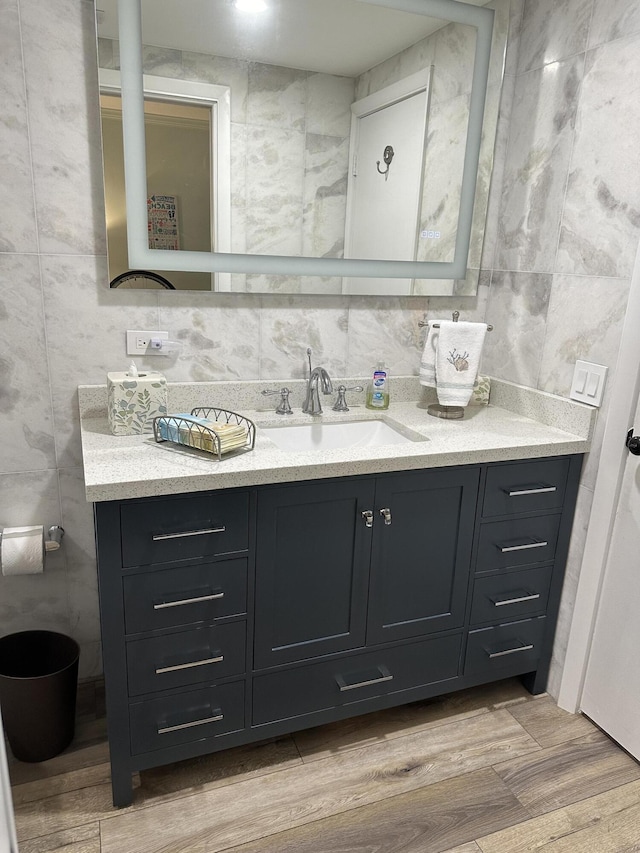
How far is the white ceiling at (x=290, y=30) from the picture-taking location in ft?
5.86

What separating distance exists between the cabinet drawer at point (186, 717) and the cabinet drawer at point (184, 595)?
0.75 ft

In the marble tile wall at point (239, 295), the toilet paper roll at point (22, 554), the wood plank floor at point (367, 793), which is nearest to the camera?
the wood plank floor at point (367, 793)

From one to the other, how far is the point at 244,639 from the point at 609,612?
3.75 ft

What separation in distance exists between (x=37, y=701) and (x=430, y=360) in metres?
1.58

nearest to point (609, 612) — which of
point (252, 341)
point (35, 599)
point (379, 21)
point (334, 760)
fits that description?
point (334, 760)

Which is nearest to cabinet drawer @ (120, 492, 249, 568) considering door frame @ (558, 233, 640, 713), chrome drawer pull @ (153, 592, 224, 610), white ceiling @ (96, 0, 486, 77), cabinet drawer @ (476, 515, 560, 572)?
chrome drawer pull @ (153, 592, 224, 610)

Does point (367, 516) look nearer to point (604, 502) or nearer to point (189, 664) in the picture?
point (189, 664)

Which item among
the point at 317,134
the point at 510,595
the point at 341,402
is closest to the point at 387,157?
the point at 317,134

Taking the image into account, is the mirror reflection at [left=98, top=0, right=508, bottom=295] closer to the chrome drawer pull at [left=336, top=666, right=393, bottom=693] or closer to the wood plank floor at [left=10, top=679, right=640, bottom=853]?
the chrome drawer pull at [left=336, top=666, right=393, bottom=693]

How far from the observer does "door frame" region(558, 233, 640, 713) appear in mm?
1860

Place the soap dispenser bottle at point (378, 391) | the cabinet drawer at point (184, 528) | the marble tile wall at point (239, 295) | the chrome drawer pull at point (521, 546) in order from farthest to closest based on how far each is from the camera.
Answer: the soap dispenser bottle at point (378, 391) → the chrome drawer pull at point (521, 546) → the marble tile wall at point (239, 295) → the cabinet drawer at point (184, 528)

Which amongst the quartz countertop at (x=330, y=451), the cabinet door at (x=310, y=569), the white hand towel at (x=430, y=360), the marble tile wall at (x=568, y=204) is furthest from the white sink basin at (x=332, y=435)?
the marble tile wall at (x=568, y=204)

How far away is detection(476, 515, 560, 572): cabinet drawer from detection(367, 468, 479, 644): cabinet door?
6cm

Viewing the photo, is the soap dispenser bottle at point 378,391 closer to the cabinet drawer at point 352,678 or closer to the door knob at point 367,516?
the door knob at point 367,516
